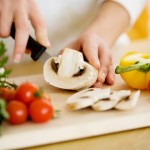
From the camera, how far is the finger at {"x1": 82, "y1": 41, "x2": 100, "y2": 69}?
1363mm

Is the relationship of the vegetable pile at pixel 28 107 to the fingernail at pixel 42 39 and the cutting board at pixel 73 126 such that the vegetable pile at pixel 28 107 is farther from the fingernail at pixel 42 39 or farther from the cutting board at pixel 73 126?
the fingernail at pixel 42 39

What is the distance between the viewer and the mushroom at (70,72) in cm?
131

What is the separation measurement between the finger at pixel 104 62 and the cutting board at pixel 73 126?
20cm

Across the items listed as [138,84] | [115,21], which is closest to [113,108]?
[138,84]

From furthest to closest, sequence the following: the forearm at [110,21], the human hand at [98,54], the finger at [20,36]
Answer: the forearm at [110,21]
the human hand at [98,54]
the finger at [20,36]

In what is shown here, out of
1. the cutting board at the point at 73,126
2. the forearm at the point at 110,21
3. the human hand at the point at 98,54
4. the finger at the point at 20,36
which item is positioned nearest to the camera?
the cutting board at the point at 73,126

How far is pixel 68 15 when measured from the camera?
69.5 inches

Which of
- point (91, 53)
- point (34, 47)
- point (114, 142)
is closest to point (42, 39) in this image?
point (34, 47)

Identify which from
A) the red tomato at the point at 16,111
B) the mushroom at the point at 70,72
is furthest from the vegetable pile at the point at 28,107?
the mushroom at the point at 70,72

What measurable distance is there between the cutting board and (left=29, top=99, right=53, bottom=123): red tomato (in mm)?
20

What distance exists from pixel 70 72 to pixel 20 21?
0.69ft

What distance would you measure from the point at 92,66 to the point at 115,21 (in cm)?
41

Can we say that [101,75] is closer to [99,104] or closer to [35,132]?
[99,104]

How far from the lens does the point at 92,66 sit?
1.35 meters
